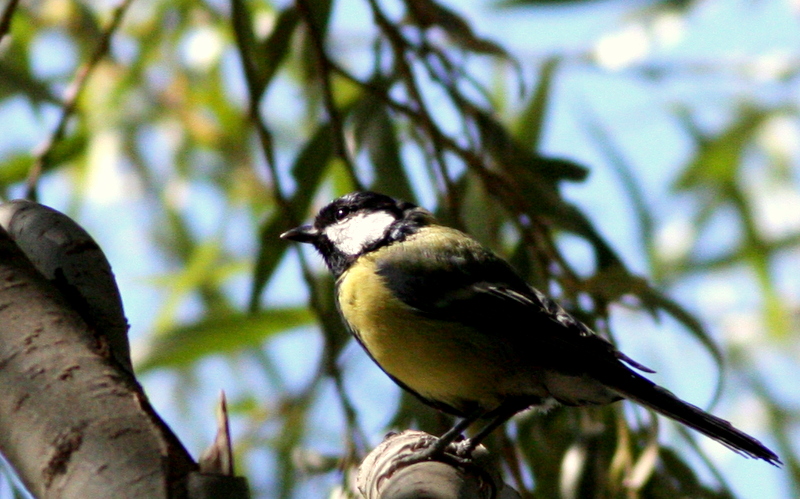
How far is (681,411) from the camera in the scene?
5.38ft

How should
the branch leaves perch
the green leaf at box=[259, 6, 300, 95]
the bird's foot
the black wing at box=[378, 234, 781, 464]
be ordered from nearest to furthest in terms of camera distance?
1. the branch leaves perch
2. the bird's foot
3. the black wing at box=[378, 234, 781, 464]
4. the green leaf at box=[259, 6, 300, 95]

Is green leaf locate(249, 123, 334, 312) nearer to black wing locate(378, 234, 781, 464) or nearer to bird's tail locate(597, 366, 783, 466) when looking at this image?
black wing locate(378, 234, 781, 464)

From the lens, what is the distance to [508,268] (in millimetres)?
1985

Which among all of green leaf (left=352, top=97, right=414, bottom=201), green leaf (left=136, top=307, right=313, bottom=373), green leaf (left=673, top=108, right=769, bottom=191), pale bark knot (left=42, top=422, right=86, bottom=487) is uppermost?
pale bark knot (left=42, top=422, right=86, bottom=487)

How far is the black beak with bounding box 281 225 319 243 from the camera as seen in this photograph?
90.0 inches

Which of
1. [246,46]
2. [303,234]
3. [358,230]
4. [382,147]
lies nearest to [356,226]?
[358,230]

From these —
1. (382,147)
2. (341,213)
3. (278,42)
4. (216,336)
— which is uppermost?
(278,42)

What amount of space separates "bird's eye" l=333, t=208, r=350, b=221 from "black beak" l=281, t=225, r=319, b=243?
57 mm

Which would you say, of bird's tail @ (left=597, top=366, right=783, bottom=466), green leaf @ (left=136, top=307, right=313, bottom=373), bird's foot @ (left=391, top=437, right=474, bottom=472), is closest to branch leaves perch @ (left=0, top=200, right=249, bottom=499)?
bird's foot @ (left=391, top=437, right=474, bottom=472)

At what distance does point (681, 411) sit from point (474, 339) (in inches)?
15.4

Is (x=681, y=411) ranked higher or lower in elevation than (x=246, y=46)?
lower

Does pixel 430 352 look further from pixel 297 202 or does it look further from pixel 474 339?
pixel 297 202

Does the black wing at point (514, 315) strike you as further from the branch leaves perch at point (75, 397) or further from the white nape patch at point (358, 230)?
the branch leaves perch at point (75, 397)

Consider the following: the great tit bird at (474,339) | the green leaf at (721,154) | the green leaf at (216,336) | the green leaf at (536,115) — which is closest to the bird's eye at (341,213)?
the great tit bird at (474,339)
